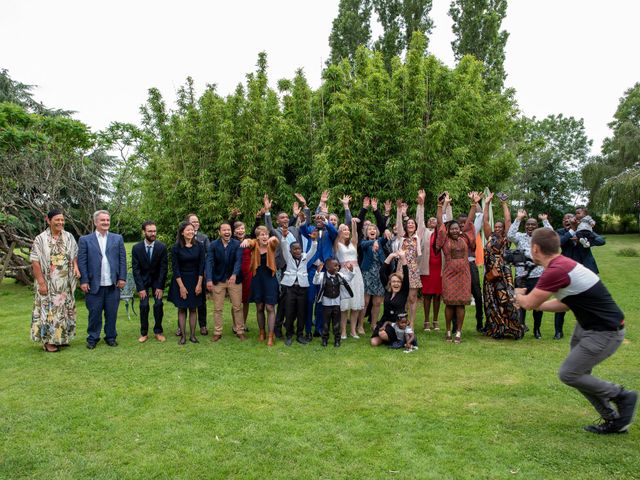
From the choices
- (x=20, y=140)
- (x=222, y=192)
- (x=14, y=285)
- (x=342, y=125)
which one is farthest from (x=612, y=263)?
(x=14, y=285)

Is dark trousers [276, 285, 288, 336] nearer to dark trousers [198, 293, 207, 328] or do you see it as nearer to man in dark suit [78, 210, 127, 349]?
dark trousers [198, 293, 207, 328]

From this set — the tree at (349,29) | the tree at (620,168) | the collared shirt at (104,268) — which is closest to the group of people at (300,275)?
the collared shirt at (104,268)

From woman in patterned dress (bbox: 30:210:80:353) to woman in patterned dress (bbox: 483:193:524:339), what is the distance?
6.13m

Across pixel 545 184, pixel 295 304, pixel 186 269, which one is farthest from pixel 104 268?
pixel 545 184

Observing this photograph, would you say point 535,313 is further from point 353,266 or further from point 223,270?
point 223,270

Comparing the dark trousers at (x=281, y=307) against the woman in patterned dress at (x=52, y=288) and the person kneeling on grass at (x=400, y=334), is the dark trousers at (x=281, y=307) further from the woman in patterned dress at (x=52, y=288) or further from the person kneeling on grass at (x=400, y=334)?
the woman in patterned dress at (x=52, y=288)

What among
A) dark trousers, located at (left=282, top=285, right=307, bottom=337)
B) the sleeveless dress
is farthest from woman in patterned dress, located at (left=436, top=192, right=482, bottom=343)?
dark trousers, located at (left=282, top=285, right=307, bottom=337)

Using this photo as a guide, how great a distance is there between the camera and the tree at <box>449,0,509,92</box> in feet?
54.4

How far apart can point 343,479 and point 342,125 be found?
26.8ft

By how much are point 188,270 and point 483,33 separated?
569 inches

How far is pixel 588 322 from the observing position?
13.2ft

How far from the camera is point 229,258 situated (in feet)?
24.3

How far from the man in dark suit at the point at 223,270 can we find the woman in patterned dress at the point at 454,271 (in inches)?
122

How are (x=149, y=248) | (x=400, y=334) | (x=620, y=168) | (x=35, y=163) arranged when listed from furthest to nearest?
(x=620, y=168), (x=35, y=163), (x=149, y=248), (x=400, y=334)
